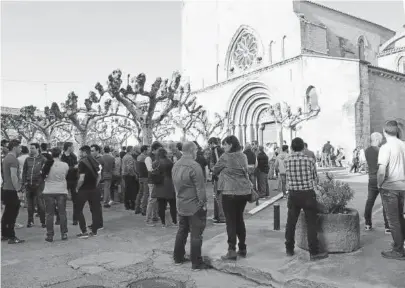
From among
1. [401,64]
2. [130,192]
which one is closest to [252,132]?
[401,64]

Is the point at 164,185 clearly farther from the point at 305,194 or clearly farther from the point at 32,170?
the point at 305,194

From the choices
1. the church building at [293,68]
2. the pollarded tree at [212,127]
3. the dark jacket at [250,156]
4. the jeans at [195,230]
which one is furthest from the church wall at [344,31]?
the jeans at [195,230]

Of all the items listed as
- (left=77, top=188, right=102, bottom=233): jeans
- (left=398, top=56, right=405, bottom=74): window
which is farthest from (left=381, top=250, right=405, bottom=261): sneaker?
(left=398, top=56, right=405, bottom=74): window

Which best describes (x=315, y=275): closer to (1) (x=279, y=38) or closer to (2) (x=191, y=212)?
(2) (x=191, y=212)

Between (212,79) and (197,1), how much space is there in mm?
8878

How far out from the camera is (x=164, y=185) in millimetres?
7684

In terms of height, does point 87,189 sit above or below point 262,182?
above

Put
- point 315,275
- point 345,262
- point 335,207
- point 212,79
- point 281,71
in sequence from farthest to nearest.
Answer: point 212,79, point 281,71, point 335,207, point 345,262, point 315,275

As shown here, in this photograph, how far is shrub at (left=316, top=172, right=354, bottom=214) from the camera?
17.1 feet

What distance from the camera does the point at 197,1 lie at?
125ft

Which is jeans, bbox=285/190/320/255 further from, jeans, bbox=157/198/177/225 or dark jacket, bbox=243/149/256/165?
dark jacket, bbox=243/149/256/165

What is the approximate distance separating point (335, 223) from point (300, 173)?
90 centimetres

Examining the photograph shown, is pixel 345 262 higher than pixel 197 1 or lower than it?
lower

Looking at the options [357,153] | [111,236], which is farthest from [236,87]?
[111,236]
